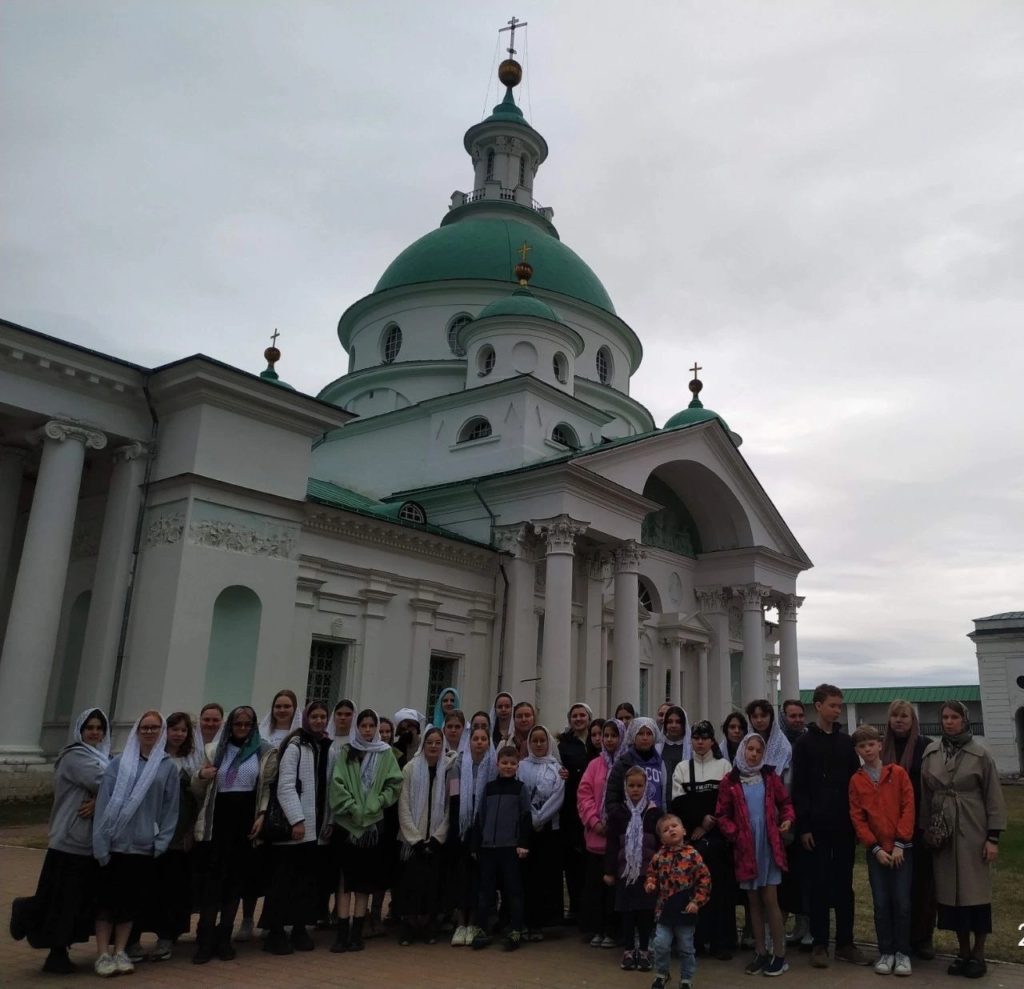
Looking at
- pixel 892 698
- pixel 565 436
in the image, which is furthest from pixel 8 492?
pixel 892 698

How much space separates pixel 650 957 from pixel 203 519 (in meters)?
11.5

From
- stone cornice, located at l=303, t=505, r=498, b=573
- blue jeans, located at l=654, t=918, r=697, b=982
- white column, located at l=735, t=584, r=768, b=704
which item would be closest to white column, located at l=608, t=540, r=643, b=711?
stone cornice, located at l=303, t=505, r=498, b=573

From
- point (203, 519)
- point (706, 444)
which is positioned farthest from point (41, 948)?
point (706, 444)

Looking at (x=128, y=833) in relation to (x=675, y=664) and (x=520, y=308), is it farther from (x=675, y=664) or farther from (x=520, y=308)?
(x=675, y=664)

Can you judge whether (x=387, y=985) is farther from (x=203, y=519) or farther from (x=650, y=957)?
(x=203, y=519)

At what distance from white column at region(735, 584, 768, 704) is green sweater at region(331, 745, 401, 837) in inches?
894

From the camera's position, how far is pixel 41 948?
6082mm

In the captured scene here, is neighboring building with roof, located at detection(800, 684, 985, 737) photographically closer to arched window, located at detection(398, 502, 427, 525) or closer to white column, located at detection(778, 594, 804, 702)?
white column, located at detection(778, 594, 804, 702)

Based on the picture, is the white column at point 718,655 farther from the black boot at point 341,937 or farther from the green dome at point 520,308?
the black boot at point 341,937

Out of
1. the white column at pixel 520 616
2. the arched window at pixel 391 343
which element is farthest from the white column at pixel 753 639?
the arched window at pixel 391 343

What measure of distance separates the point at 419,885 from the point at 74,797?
8.73 feet

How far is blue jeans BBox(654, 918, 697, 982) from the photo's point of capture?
19.3ft

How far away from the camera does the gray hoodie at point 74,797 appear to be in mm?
6098

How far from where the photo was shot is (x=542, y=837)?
7.65 meters
